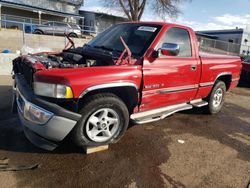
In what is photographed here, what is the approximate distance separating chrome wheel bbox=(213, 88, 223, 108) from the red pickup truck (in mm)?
646

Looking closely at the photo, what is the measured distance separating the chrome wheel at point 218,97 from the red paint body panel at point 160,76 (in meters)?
0.43

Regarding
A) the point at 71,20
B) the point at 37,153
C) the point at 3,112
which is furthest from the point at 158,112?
the point at 71,20

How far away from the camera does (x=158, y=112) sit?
416 cm

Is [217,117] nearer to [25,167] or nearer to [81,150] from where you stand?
[81,150]

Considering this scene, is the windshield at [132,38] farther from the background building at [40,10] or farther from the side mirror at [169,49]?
the background building at [40,10]

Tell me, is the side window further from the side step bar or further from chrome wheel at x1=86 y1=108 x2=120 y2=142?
chrome wheel at x1=86 y1=108 x2=120 y2=142

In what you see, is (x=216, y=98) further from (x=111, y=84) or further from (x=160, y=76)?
(x=111, y=84)

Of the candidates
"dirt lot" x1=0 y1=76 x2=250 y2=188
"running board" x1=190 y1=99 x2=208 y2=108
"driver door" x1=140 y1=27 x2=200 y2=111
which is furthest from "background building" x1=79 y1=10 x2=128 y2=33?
"dirt lot" x1=0 y1=76 x2=250 y2=188

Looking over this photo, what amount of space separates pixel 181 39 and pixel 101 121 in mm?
2285

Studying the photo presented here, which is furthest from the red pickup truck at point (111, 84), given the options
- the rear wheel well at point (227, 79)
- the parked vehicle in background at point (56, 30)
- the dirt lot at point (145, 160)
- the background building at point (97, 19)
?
the background building at point (97, 19)

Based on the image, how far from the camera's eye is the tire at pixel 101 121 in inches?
126

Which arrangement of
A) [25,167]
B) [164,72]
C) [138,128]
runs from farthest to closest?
[138,128], [164,72], [25,167]

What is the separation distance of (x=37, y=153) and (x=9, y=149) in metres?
0.43

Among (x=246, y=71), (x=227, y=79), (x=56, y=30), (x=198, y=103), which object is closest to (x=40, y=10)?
(x=56, y=30)
